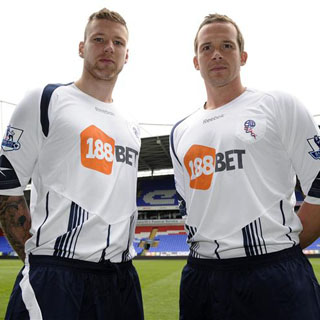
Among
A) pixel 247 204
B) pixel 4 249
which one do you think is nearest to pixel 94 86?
pixel 247 204

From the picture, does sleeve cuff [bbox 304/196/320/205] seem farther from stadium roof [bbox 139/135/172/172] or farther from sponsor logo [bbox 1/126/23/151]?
stadium roof [bbox 139/135/172/172]

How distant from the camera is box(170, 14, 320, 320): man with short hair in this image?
1870mm

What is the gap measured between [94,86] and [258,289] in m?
1.64

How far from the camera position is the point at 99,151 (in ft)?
6.76

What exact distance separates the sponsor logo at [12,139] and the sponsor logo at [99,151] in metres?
0.37

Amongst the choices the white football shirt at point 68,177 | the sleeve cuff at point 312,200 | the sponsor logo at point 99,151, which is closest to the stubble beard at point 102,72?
the white football shirt at point 68,177

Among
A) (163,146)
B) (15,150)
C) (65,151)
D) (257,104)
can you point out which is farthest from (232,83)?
(163,146)

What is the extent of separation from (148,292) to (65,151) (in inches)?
307

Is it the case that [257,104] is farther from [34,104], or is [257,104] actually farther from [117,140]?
[34,104]

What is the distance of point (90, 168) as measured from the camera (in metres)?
2.01

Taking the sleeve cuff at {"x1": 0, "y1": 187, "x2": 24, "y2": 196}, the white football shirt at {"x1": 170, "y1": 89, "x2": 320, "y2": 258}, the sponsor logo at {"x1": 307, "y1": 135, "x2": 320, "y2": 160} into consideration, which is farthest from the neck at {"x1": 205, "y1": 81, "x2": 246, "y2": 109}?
the sleeve cuff at {"x1": 0, "y1": 187, "x2": 24, "y2": 196}

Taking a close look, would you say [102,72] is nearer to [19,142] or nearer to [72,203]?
[19,142]

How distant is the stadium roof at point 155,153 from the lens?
2191 cm

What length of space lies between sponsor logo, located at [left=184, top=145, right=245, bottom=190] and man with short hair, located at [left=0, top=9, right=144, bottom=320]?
0.39 m
